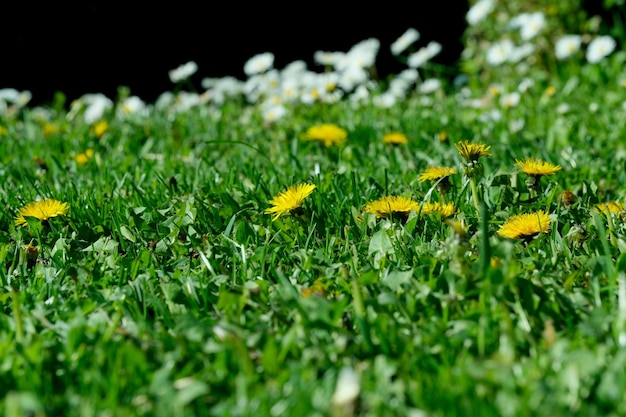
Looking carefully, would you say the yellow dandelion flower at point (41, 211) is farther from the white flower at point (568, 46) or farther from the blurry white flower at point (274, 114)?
the white flower at point (568, 46)

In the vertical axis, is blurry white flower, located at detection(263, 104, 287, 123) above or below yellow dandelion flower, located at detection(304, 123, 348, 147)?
below

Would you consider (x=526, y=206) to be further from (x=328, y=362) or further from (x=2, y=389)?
(x=2, y=389)

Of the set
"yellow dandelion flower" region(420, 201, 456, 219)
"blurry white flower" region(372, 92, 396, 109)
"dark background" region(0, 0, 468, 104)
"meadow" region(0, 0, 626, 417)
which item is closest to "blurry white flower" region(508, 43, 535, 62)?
"blurry white flower" region(372, 92, 396, 109)

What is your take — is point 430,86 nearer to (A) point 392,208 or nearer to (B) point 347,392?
Result: (A) point 392,208

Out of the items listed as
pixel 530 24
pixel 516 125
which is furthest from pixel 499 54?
pixel 516 125

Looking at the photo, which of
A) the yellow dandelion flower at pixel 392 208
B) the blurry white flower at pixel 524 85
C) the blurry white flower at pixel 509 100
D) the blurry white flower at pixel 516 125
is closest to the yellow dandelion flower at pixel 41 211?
the yellow dandelion flower at pixel 392 208

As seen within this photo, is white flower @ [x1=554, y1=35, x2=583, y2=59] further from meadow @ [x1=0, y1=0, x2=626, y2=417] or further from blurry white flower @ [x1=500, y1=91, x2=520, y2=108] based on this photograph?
meadow @ [x1=0, y1=0, x2=626, y2=417]
